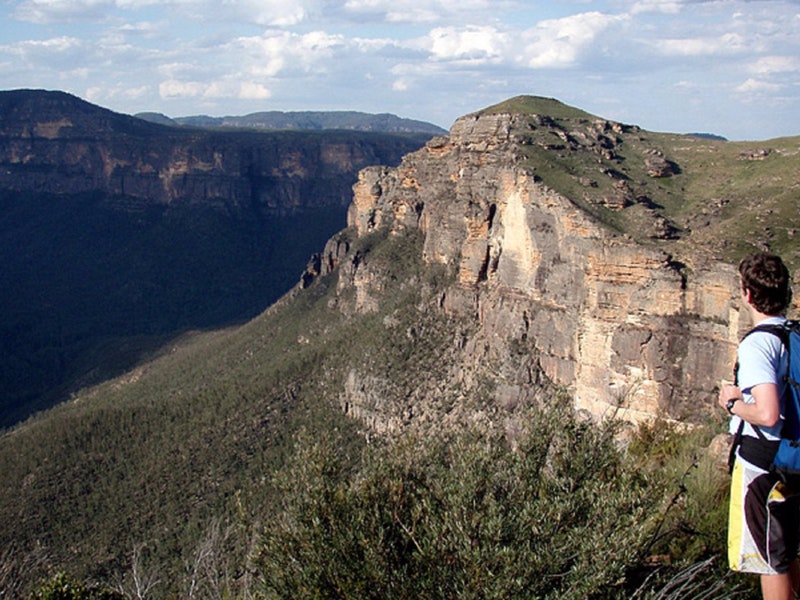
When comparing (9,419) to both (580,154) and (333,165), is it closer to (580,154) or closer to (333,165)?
(580,154)

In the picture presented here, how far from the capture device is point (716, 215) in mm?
36625

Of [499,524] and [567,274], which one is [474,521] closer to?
[499,524]

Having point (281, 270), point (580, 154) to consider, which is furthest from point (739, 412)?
point (281, 270)

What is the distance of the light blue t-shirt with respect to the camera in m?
7.57

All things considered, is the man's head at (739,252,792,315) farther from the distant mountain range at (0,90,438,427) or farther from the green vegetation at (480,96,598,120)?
the distant mountain range at (0,90,438,427)

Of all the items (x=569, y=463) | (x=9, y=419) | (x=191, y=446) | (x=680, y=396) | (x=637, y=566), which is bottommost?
(x=9, y=419)

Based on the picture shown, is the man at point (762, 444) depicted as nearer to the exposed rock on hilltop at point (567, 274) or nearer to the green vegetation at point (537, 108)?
the exposed rock on hilltop at point (567, 274)

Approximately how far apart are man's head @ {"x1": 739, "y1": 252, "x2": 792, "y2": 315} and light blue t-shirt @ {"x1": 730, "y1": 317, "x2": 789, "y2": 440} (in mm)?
182

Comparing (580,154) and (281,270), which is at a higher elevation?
(580,154)

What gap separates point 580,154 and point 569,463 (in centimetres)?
3523

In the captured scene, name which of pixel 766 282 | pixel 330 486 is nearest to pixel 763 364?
pixel 766 282

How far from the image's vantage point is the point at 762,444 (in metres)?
7.81

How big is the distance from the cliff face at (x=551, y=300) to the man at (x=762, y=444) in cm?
1461

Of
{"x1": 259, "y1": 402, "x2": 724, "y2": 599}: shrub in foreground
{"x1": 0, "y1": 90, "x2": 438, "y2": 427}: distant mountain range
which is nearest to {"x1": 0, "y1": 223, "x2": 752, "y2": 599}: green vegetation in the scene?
{"x1": 259, "y1": 402, "x2": 724, "y2": 599}: shrub in foreground
